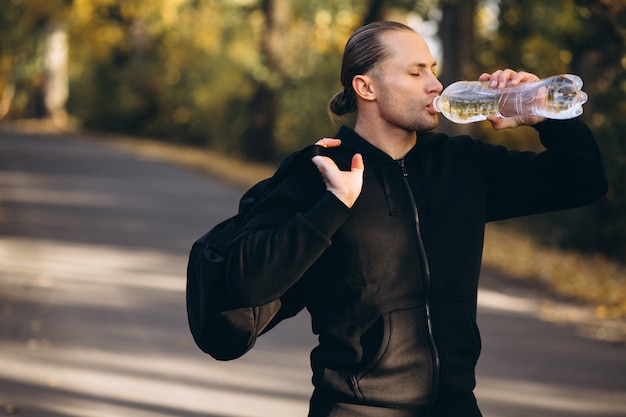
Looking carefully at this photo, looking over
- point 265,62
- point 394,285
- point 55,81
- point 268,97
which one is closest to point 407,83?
point 394,285

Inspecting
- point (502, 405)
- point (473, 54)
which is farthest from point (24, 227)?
point (502, 405)

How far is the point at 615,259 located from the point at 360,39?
34.6ft

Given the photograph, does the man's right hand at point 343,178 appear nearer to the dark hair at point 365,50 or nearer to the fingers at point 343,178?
the fingers at point 343,178

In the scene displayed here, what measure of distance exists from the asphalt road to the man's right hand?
12.6 feet

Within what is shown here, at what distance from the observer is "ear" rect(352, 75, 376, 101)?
9.79 ft

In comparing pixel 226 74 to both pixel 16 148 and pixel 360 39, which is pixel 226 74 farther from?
pixel 360 39

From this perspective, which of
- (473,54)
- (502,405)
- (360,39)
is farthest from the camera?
(473,54)

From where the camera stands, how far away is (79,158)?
2766 cm

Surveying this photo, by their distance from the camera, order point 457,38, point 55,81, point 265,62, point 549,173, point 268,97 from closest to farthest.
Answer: point 549,173 < point 457,38 < point 265,62 < point 268,97 < point 55,81

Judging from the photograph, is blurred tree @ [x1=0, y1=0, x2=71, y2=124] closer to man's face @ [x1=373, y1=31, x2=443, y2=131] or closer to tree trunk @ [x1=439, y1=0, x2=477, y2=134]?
tree trunk @ [x1=439, y1=0, x2=477, y2=134]

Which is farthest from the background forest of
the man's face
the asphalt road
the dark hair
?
the asphalt road

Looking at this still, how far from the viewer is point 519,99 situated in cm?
293

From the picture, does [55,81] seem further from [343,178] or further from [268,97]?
[343,178]

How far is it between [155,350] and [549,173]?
5.41m
